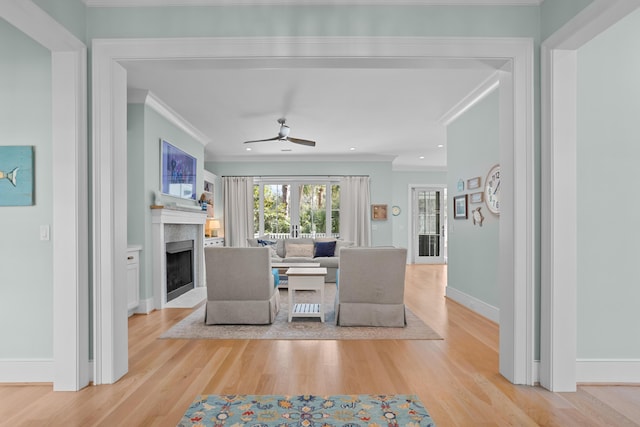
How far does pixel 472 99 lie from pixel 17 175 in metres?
4.72

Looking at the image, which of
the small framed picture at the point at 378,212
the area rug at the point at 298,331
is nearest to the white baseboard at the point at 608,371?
the area rug at the point at 298,331

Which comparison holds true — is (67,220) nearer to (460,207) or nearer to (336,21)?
(336,21)

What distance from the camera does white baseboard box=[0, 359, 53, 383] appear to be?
2652mm

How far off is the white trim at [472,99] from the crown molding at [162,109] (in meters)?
3.93

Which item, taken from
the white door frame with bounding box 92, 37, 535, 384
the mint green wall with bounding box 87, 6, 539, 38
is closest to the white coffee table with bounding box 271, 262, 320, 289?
the white door frame with bounding box 92, 37, 535, 384

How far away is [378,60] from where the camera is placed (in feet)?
8.95

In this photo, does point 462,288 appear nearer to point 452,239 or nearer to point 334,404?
point 452,239

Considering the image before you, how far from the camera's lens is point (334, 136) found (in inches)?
278

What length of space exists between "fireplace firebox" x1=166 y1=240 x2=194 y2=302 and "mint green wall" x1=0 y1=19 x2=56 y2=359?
2.75 metres

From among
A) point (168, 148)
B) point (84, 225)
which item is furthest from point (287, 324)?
point (168, 148)

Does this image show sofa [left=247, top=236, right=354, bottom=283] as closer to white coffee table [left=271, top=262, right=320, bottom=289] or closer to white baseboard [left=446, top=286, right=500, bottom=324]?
white coffee table [left=271, top=262, right=320, bottom=289]

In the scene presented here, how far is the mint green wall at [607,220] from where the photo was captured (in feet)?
8.79

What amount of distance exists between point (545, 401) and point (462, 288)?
2.98 meters

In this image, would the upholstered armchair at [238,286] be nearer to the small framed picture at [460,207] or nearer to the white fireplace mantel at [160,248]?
the white fireplace mantel at [160,248]
